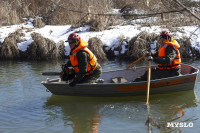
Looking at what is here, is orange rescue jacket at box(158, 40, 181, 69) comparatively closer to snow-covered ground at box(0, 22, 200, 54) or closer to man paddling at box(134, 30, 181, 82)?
man paddling at box(134, 30, 181, 82)

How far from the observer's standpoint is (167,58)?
6949 mm

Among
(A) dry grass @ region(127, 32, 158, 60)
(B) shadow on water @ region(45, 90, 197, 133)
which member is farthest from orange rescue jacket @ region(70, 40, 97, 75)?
(A) dry grass @ region(127, 32, 158, 60)

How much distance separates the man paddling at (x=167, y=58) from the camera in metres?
6.98

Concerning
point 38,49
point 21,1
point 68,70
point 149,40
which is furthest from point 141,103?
point 21,1

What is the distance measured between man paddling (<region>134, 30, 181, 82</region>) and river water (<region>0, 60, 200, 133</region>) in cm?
61

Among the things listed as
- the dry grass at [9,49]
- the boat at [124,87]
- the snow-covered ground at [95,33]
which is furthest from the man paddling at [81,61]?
the dry grass at [9,49]

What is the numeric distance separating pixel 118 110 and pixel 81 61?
140 centimetres

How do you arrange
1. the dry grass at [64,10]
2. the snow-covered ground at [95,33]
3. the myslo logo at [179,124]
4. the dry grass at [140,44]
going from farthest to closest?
the dry grass at [64,10] → the snow-covered ground at [95,33] → the dry grass at [140,44] → the myslo logo at [179,124]

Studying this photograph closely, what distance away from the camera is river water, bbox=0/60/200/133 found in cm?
579

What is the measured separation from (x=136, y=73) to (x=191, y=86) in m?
1.67

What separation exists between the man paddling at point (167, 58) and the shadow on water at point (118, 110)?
61 cm

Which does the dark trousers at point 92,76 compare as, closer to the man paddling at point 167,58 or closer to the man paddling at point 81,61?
the man paddling at point 81,61

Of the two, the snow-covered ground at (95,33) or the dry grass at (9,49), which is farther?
the dry grass at (9,49)

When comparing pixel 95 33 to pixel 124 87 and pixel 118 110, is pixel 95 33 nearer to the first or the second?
pixel 124 87
